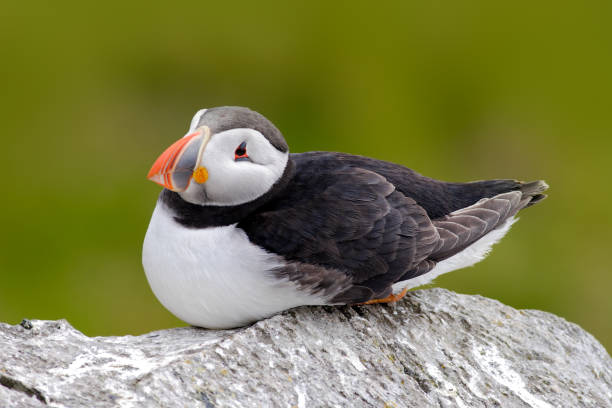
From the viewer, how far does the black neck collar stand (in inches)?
151

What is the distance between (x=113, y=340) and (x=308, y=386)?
3.45ft

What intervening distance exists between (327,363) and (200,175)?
3.58 ft

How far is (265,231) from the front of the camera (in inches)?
149

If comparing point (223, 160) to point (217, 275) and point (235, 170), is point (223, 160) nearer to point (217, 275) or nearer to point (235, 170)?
point (235, 170)

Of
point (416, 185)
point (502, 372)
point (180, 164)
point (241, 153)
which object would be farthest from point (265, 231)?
point (502, 372)

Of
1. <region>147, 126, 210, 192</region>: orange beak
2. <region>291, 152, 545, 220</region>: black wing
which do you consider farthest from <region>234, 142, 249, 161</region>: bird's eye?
<region>291, 152, 545, 220</region>: black wing

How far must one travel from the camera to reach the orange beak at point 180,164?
359 centimetres

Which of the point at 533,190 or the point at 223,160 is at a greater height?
the point at 223,160

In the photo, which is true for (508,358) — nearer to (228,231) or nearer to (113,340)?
(228,231)

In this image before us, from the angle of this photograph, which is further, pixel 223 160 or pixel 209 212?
pixel 209 212

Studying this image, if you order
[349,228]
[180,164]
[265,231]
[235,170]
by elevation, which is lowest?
[349,228]

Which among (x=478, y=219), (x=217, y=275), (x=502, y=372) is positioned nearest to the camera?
(x=217, y=275)

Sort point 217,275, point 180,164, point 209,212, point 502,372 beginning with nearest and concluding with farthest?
point 180,164 < point 217,275 < point 209,212 < point 502,372

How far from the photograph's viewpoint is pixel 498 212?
→ 4.54m
